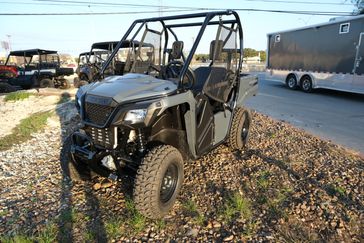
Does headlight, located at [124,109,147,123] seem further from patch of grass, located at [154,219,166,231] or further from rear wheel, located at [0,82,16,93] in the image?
rear wheel, located at [0,82,16,93]

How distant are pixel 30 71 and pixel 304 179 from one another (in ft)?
48.7

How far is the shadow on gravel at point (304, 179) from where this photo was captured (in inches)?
133

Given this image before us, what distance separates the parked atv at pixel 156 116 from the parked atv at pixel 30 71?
40.7ft

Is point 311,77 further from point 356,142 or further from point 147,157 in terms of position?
point 147,157

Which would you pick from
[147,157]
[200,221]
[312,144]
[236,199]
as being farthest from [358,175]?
[147,157]

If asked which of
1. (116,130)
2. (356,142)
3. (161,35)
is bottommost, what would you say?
(356,142)

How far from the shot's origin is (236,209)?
3232 mm

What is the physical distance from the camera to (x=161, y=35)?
483cm

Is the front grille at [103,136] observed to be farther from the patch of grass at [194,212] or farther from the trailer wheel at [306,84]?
the trailer wheel at [306,84]

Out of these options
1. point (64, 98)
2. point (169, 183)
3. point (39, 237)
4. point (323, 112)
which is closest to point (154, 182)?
point (169, 183)

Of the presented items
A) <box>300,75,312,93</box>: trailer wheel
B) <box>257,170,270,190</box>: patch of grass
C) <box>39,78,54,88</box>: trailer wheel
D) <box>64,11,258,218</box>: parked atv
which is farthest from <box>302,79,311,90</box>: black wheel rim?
<box>39,78,54,88</box>: trailer wheel

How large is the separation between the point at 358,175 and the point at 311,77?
32.2ft

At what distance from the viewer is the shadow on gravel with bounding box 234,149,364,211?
338 cm

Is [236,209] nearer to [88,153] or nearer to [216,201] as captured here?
[216,201]
